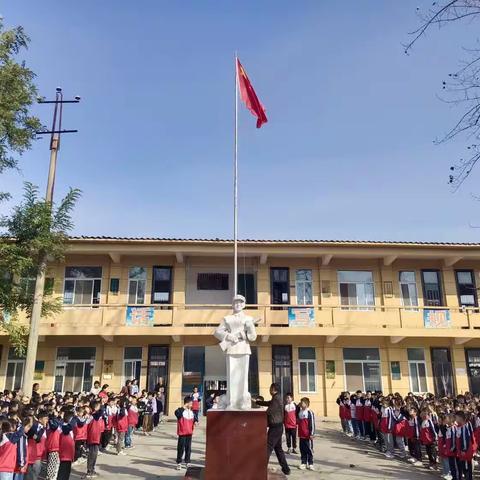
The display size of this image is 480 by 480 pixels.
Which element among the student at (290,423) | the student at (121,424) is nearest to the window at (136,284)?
the student at (121,424)

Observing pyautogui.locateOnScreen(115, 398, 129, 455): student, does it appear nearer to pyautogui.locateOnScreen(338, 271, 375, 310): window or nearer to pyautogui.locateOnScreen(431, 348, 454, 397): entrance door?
pyautogui.locateOnScreen(338, 271, 375, 310): window

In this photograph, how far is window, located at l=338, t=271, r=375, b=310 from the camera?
2008 centimetres

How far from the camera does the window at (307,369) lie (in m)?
18.7

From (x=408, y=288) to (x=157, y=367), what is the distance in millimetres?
10640

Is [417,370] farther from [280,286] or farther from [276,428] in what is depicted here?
[276,428]

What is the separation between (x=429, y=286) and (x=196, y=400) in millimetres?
10753

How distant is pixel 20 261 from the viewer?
11.6m

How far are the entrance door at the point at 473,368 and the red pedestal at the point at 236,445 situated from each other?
1440cm

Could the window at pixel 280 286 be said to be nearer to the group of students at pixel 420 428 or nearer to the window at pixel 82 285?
the group of students at pixel 420 428

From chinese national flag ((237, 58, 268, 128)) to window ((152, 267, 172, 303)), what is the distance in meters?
7.92

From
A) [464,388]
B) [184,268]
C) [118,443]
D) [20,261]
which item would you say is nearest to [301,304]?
[184,268]

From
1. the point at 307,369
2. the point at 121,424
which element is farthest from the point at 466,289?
the point at 121,424

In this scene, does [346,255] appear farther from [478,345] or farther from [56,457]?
[56,457]

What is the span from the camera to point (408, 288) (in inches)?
799
